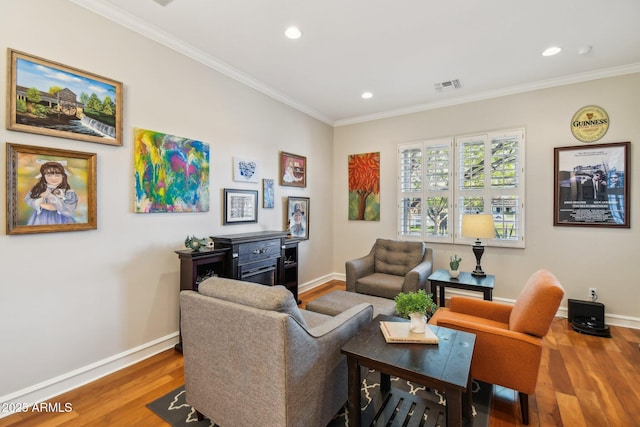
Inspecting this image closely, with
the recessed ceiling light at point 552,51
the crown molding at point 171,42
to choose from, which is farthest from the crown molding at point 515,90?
the crown molding at point 171,42

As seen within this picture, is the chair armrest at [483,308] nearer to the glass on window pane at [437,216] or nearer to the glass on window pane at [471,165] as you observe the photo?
the glass on window pane at [437,216]

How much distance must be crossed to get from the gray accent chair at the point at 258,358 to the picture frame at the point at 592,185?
3.53 m

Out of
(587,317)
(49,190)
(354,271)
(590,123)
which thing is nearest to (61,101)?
(49,190)

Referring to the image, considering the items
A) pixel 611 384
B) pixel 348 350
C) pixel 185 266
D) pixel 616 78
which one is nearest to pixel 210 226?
pixel 185 266

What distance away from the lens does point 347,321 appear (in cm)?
192

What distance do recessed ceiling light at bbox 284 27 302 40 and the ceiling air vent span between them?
2090mm

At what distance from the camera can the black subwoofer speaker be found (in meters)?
3.25

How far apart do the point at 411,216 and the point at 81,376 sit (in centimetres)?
440

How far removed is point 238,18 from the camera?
8.50 ft

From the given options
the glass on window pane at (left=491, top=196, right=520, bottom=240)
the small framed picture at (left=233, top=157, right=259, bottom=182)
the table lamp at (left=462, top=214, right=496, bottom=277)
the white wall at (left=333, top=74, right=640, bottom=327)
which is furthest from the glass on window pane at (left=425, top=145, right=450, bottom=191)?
the small framed picture at (left=233, top=157, right=259, bottom=182)

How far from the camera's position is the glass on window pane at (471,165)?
4250 millimetres

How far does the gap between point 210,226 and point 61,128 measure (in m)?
1.55

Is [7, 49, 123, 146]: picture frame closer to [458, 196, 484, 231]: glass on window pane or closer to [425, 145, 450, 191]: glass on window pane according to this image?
[425, 145, 450, 191]: glass on window pane

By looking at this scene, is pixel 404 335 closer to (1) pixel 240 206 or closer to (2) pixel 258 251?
(2) pixel 258 251
